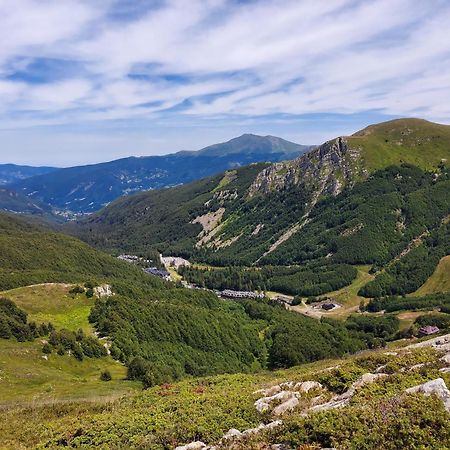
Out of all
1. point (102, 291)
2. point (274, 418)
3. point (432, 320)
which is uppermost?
point (274, 418)

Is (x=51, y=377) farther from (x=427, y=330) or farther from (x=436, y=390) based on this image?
(x=427, y=330)

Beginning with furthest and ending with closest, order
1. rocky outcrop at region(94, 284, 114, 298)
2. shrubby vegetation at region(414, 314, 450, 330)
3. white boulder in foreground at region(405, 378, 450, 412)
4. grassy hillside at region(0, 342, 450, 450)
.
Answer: shrubby vegetation at region(414, 314, 450, 330) → rocky outcrop at region(94, 284, 114, 298) → white boulder in foreground at region(405, 378, 450, 412) → grassy hillside at region(0, 342, 450, 450)

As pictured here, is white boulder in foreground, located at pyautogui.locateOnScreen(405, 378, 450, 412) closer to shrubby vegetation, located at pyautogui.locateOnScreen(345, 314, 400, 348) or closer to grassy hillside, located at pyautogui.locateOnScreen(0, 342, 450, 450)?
grassy hillside, located at pyautogui.locateOnScreen(0, 342, 450, 450)

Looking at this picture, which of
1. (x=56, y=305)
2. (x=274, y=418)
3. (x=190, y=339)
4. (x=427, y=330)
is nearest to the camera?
(x=274, y=418)

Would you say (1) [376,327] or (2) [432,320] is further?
(1) [376,327]

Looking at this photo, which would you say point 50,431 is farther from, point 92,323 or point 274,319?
point 274,319

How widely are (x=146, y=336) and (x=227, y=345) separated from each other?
98.0 feet

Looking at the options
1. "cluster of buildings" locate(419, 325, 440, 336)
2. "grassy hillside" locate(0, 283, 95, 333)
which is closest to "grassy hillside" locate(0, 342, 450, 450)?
"grassy hillside" locate(0, 283, 95, 333)

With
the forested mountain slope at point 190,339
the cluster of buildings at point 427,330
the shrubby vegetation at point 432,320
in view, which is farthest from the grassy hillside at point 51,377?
the shrubby vegetation at point 432,320

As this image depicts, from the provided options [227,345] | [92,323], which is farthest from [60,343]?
[227,345]

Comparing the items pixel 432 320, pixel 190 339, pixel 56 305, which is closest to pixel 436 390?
pixel 190 339

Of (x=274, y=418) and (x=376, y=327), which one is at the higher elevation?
(x=274, y=418)

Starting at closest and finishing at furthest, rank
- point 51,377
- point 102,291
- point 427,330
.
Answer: point 51,377 < point 102,291 < point 427,330

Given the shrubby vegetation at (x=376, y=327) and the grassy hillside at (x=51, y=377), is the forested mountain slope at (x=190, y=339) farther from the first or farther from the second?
the grassy hillside at (x=51, y=377)
